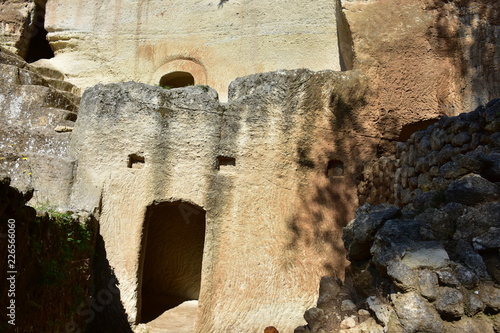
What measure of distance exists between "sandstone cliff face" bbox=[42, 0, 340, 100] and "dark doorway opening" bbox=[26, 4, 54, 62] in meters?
0.71

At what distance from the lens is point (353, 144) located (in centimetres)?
555

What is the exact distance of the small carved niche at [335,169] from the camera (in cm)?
556

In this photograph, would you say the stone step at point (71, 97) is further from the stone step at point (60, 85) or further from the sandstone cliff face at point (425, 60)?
the sandstone cliff face at point (425, 60)

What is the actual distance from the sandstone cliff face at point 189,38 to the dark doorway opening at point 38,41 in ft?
2.34

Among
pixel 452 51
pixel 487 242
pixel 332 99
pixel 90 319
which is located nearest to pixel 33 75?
pixel 90 319

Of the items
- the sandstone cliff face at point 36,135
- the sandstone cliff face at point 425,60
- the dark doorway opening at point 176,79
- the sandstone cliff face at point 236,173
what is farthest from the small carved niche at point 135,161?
the dark doorway opening at point 176,79

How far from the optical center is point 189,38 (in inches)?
410

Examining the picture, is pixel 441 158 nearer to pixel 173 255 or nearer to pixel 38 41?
pixel 173 255

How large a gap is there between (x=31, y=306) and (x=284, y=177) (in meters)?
3.25

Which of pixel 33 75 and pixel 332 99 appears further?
pixel 33 75

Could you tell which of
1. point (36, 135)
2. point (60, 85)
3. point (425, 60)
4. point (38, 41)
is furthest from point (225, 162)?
point (38, 41)

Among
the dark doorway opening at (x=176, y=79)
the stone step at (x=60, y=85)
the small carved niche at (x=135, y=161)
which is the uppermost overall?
the dark doorway opening at (x=176, y=79)

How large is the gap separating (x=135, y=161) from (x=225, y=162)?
1.19 m

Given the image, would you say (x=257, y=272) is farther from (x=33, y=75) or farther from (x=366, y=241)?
(x=33, y=75)
